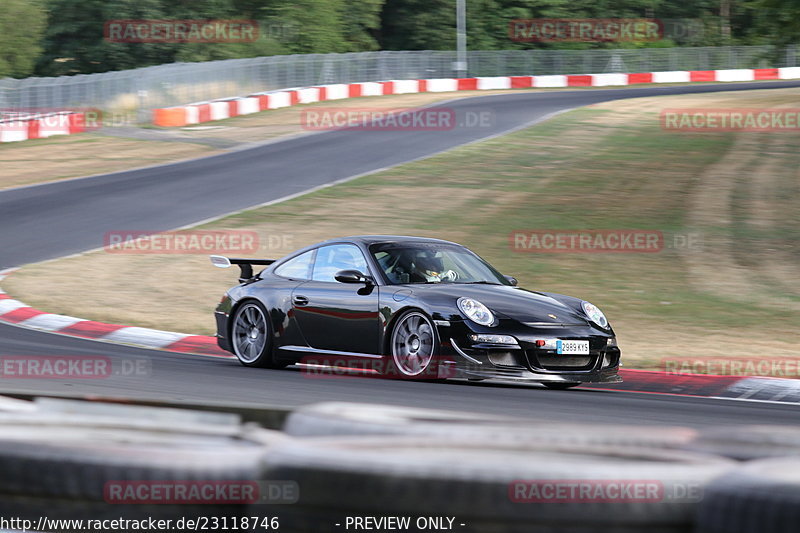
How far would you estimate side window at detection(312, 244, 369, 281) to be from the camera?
9898 millimetres

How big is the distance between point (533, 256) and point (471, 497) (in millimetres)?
13625

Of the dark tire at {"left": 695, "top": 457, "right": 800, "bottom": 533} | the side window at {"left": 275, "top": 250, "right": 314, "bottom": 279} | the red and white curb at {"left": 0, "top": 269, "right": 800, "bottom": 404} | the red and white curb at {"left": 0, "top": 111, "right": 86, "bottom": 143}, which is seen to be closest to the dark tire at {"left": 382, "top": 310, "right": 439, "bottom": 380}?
the side window at {"left": 275, "top": 250, "right": 314, "bottom": 279}

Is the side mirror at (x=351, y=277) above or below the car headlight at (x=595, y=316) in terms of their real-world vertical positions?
above

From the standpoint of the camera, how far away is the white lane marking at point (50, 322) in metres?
12.4

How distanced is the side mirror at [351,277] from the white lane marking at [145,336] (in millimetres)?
2887

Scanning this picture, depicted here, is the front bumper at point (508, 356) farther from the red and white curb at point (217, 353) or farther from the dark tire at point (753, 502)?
the dark tire at point (753, 502)

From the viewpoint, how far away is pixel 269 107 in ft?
133

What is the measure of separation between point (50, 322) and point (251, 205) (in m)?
8.95

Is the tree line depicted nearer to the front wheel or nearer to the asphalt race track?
the asphalt race track

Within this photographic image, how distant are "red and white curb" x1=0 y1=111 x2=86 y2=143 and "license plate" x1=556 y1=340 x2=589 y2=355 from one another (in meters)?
24.8

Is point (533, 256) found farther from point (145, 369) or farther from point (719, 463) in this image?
point (719, 463)

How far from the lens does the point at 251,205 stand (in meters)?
21.3

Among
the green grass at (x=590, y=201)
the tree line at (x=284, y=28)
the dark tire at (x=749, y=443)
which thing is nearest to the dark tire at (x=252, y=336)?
the green grass at (x=590, y=201)

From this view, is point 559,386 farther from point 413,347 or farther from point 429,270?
point 429,270
